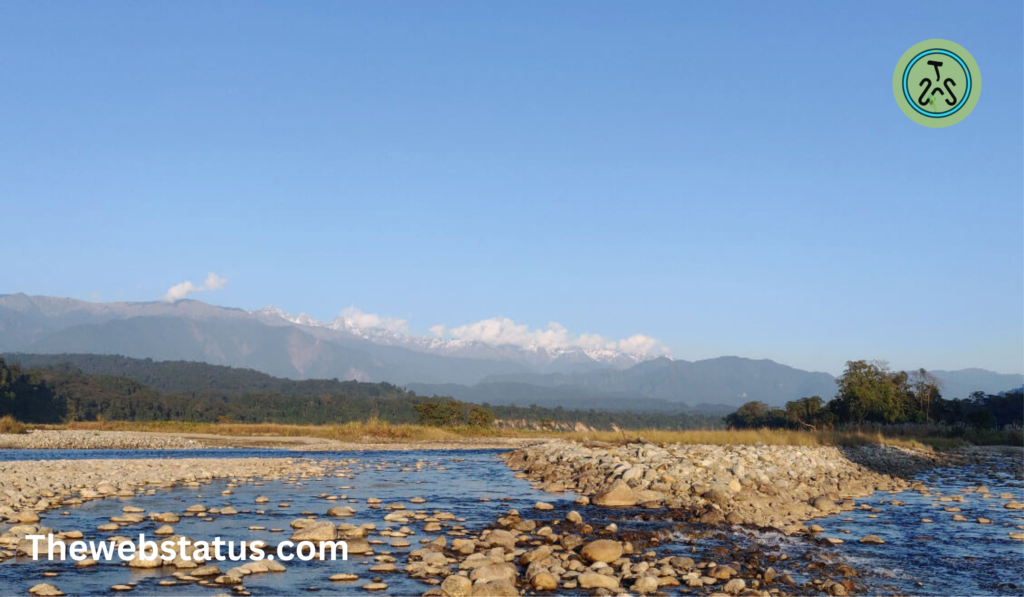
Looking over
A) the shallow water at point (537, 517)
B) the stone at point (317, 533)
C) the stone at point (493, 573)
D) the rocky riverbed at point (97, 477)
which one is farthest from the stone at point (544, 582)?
the rocky riverbed at point (97, 477)

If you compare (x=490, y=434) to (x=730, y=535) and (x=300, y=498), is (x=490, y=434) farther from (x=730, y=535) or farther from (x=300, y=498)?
(x=730, y=535)

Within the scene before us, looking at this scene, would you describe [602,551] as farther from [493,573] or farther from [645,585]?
[493,573]

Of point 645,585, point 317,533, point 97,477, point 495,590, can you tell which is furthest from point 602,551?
point 97,477

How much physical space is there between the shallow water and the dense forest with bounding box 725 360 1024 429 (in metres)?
31.2

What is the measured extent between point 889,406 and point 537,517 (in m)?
46.9

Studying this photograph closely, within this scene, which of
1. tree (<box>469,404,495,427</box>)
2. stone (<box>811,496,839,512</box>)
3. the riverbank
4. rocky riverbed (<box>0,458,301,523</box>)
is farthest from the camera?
tree (<box>469,404,495,427</box>)

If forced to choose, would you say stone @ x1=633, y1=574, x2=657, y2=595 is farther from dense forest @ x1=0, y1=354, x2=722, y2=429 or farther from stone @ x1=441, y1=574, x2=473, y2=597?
dense forest @ x1=0, y1=354, x2=722, y2=429

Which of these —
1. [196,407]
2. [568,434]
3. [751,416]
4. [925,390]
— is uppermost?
[925,390]

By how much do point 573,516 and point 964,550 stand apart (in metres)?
8.04

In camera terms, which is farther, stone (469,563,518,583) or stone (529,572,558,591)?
stone (529,572,558,591)

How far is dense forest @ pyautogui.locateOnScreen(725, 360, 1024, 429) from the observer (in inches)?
2226

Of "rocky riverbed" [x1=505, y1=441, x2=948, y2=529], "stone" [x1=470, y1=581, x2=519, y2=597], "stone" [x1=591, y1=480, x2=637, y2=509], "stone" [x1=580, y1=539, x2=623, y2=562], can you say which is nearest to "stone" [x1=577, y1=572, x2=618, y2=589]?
"stone" [x1=470, y1=581, x2=519, y2=597]

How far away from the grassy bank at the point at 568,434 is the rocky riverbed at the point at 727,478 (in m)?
5.05

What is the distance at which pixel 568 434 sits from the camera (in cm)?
6341
